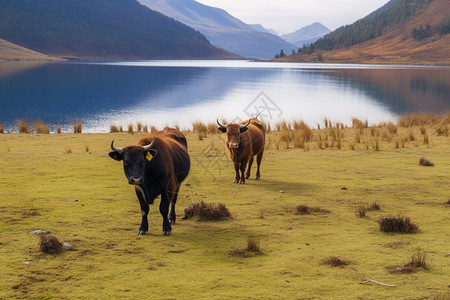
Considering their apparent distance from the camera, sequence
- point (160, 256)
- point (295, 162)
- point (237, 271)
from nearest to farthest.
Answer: point (237, 271) < point (160, 256) < point (295, 162)

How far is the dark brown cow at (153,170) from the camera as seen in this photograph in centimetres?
692

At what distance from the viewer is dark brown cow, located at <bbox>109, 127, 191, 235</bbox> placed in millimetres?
6918

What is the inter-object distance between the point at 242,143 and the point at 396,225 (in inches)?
209

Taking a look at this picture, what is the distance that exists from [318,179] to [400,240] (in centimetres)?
522

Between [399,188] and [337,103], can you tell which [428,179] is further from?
[337,103]

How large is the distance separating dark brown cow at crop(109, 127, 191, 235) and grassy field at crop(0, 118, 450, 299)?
1.41 feet

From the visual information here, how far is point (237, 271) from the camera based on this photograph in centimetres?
582

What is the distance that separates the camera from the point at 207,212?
821cm

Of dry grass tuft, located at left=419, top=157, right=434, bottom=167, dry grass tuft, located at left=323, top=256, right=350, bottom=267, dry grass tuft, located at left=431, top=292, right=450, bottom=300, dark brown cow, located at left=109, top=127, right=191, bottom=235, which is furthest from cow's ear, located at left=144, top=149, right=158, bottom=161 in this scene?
dry grass tuft, located at left=419, top=157, right=434, bottom=167

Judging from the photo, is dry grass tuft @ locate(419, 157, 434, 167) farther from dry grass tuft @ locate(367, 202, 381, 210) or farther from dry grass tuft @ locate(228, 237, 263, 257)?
dry grass tuft @ locate(228, 237, 263, 257)

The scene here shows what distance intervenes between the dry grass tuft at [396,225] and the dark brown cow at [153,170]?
3.20m

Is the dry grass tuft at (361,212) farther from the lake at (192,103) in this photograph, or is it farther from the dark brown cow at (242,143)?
the lake at (192,103)

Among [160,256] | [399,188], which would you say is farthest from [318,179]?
[160,256]

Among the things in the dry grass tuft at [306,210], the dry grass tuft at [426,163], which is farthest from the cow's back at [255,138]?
the dry grass tuft at [426,163]
